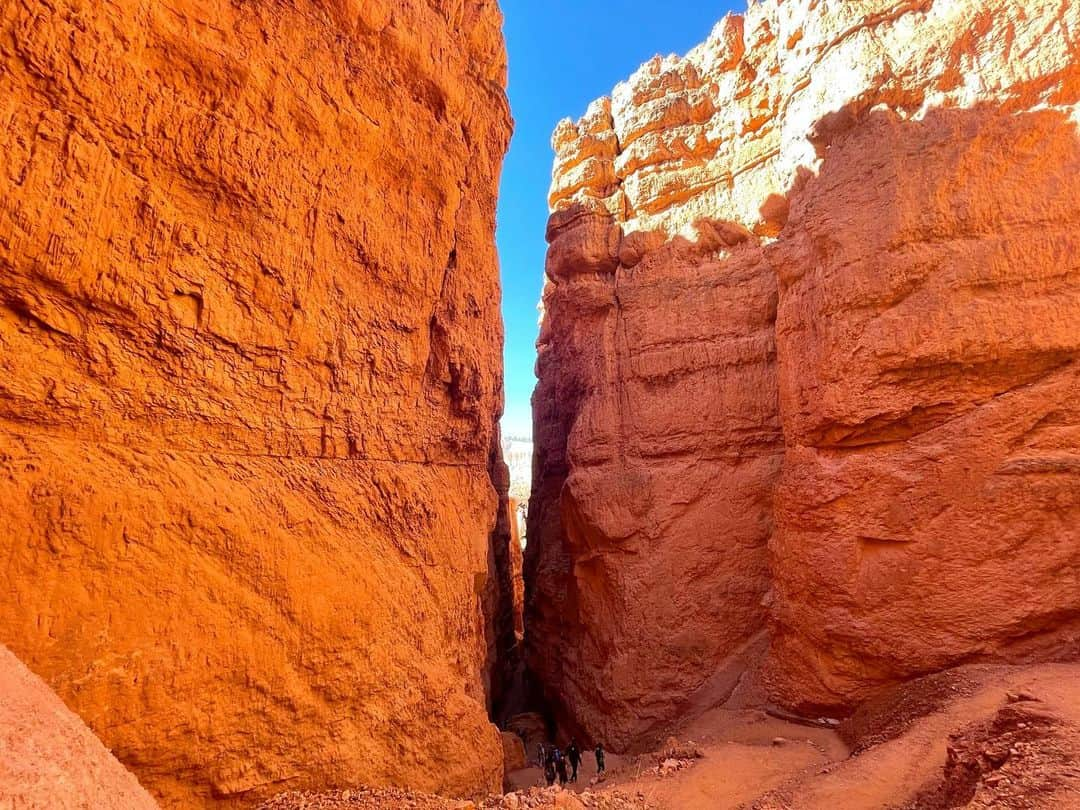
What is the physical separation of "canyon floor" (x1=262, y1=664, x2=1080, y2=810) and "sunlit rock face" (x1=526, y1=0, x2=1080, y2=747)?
76 centimetres

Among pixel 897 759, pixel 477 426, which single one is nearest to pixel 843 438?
pixel 897 759

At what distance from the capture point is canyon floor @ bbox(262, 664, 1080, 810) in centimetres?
500

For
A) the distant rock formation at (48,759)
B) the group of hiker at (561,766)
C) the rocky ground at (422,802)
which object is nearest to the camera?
the distant rock formation at (48,759)

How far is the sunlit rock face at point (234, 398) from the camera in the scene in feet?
16.3

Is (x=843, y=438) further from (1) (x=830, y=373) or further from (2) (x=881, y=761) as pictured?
(2) (x=881, y=761)

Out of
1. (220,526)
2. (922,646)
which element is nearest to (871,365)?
(922,646)

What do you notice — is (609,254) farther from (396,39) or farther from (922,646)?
(922,646)

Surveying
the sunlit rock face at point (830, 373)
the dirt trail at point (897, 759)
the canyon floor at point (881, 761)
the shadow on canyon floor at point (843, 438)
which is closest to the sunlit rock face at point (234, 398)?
the canyon floor at point (881, 761)

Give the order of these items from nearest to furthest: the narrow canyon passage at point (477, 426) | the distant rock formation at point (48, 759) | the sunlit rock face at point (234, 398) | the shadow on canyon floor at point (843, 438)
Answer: the distant rock formation at point (48, 759), the sunlit rock face at point (234, 398), the narrow canyon passage at point (477, 426), the shadow on canyon floor at point (843, 438)

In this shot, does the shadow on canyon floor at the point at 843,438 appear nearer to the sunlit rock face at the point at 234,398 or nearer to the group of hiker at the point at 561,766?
the group of hiker at the point at 561,766

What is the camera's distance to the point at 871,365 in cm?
955

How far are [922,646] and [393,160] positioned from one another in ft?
35.5

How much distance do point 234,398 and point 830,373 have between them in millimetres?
9346

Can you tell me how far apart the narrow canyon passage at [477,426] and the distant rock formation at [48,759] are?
3cm
